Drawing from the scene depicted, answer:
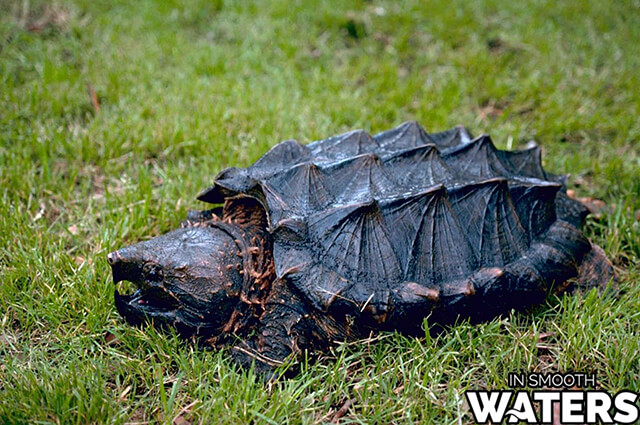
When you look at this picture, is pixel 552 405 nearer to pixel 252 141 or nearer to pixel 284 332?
pixel 284 332

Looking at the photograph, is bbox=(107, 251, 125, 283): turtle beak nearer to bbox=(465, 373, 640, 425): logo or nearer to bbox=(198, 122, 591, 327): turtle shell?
bbox=(198, 122, 591, 327): turtle shell

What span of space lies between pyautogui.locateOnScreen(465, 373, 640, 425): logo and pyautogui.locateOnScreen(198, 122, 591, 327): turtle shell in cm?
37

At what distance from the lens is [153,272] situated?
2168 millimetres

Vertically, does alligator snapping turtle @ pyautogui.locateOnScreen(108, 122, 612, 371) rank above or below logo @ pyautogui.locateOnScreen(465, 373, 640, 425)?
above

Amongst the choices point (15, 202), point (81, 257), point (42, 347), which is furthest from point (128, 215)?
point (42, 347)

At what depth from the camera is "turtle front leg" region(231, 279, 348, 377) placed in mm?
2230

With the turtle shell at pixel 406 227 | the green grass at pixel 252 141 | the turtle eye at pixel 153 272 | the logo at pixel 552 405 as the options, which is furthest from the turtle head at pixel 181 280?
the logo at pixel 552 405

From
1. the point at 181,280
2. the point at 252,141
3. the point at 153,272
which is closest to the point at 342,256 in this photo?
the point at 181,280

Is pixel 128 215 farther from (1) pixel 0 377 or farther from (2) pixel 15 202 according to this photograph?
(1) pixel 0 377

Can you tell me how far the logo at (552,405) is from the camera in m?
2.01

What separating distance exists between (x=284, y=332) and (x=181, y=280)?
0.47m

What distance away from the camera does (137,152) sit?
3.51 m

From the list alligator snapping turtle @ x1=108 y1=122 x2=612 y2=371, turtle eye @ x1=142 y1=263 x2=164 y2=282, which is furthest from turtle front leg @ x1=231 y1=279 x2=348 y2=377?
turtle eye @ x1=142 y1=263 x2=164 y2=282

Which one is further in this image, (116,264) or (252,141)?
(252,141)
